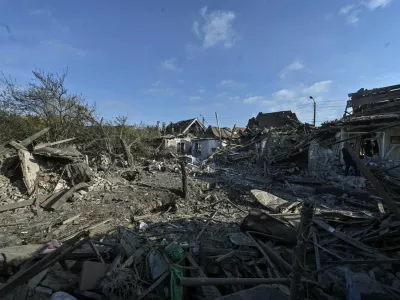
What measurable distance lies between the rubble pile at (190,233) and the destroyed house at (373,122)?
3.02 metres

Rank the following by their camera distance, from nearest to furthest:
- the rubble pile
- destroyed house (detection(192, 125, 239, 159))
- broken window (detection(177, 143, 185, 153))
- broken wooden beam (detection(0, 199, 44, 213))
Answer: the rubble pile → broken wooden beam (detection(0, 199, 44, 213)) → destroyed house (detection(192, 125, 239, 159)) → broken window (detection(177, 143, 185, 153))

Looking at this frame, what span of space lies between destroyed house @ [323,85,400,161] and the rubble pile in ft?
9.92

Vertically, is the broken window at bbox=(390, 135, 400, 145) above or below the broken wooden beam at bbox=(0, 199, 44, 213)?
above

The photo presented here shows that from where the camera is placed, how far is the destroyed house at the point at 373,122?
1383 centimetres

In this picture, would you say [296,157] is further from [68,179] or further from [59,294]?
[59,294]

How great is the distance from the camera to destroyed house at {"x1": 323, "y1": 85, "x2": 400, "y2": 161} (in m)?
13.8

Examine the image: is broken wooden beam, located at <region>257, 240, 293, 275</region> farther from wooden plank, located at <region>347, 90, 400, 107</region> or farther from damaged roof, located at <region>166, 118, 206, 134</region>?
damaged roof, located at <region>166, 118, 206, 134</region>

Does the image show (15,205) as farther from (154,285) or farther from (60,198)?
(154,285)

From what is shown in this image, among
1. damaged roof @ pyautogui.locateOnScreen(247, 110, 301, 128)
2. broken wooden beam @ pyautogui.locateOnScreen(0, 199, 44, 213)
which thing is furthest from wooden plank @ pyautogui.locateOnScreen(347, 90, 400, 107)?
broken wooden beam @ pyautogui.locateOnScreen(0, 199, 44, 213)

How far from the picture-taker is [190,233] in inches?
225

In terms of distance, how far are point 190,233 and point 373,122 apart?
13600 millimetres

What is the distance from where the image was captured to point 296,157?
54.5 ft

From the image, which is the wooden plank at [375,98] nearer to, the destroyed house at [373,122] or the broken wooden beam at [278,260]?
the destroyed house at [373,122]

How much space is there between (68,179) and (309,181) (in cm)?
1090
